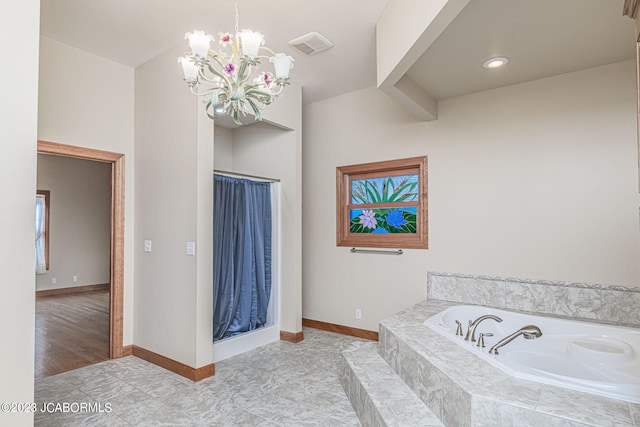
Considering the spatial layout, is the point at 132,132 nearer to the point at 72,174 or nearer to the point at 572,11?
the point at 572,11

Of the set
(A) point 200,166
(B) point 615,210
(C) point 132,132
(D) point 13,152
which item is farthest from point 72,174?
(B) point 615,210

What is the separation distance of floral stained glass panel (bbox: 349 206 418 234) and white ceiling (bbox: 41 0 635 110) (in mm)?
1293

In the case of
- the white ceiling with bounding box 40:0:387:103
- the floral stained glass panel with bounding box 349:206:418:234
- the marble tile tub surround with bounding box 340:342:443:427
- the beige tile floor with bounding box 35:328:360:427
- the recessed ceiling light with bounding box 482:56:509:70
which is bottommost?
→ the beige tile floor with bounding box 35:328:360:427

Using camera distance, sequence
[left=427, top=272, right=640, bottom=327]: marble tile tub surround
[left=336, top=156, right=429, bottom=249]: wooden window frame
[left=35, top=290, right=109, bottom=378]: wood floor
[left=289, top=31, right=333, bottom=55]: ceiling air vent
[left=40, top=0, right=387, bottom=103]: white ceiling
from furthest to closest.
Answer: [left=336, top=156, right=429, bottom=249]: wooden window frame, [left=35, top=290, right=109, bottom=378]: wood floor, [left=289, top=31, right=333, bottom=55]: ceiling air vent, [left=427, top=272, right=640, bottom=327]: marble tile tub surround, [left=40, top=0, right=387, bottom=103]: white ceiling

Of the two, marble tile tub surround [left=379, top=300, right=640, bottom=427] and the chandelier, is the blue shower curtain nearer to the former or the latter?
the chandelier

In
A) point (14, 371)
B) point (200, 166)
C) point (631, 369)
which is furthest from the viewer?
point (200, 166)

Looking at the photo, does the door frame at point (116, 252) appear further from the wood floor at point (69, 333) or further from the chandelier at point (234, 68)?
the chandelier at point (234, 68)

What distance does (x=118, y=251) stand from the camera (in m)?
3.53

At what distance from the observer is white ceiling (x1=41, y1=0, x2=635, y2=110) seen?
7.43ft

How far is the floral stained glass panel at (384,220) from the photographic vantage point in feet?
12.7

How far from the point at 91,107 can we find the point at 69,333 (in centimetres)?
272

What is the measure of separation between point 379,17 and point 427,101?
1034 mm

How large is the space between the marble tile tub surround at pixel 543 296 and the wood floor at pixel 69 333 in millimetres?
3488

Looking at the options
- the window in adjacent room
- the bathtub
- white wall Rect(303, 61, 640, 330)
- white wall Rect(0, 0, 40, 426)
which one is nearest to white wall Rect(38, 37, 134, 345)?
white wall Rect(0, 0, 40, 426)
